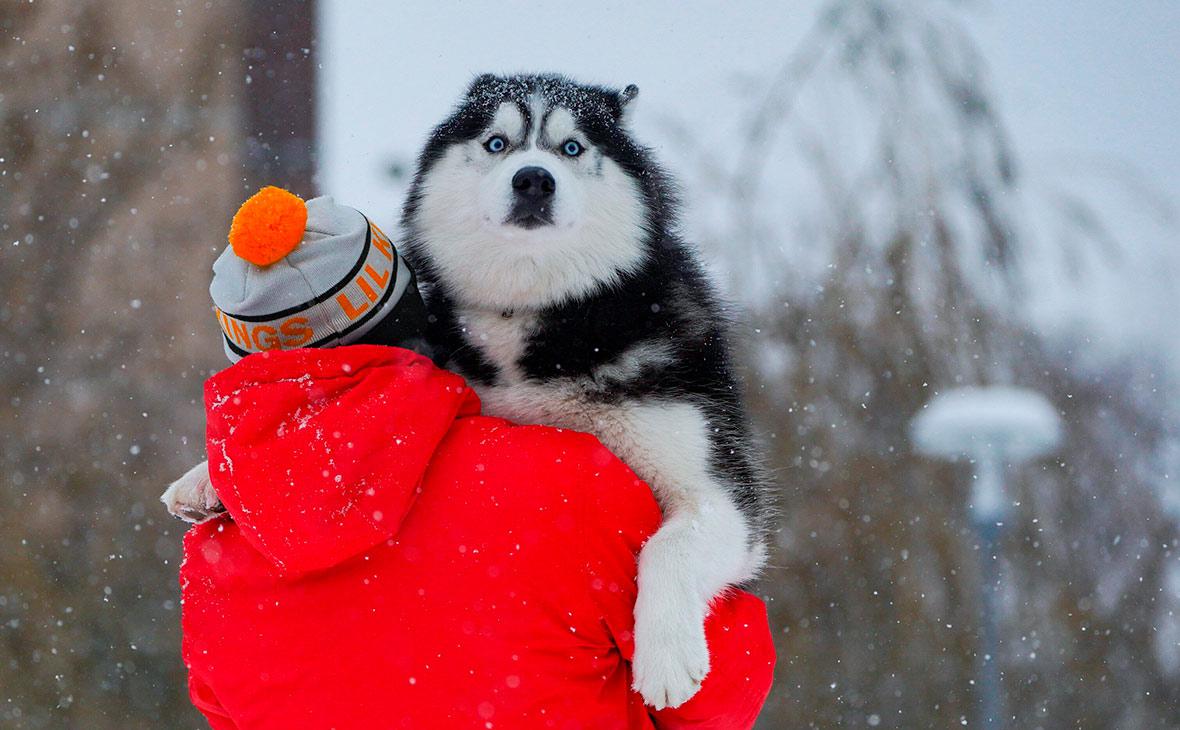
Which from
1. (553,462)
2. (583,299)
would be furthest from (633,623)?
(583,299)

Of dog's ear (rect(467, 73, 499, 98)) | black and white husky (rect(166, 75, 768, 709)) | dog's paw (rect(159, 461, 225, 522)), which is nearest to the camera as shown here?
dog's paw (rect(159, 461, 225, 522))

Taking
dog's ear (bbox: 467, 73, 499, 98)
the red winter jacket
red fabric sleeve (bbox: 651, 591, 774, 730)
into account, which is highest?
dog's ear (bbox: 467, 73, 499, 98)

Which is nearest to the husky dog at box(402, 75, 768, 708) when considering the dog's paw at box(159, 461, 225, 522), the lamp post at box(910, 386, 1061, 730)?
the dog's paw at box(159, 461, 225, 522)

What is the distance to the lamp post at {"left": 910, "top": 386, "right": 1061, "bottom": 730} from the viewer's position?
19.0ft

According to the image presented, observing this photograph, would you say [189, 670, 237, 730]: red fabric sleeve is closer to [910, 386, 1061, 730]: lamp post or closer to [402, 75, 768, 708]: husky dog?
[402, 75, 768, 708]: husky dog

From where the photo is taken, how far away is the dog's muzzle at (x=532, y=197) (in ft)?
6.48

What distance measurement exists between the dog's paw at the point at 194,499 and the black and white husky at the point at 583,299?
49 cm

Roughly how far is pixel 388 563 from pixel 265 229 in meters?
0.50

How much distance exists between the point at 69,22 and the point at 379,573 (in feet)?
23.8

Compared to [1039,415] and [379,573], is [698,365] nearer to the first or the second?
[379,573]

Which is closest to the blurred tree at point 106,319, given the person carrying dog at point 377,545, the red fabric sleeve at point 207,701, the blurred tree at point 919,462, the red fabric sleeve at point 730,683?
the blurred tree at point 919,462

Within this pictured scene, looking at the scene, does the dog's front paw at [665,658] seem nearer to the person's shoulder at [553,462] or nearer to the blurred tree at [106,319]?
the person's shoulder at [553,462]

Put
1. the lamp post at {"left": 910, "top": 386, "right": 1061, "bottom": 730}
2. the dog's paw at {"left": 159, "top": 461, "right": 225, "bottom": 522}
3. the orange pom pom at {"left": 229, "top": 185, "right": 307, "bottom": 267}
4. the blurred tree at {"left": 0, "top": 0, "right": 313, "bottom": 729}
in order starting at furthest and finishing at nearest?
the blurred tree at {"left": 0, "top": 0, "right": 313, "bottom": 729}
the lamp post at {"left": 910, "top": 386, "right": 1061, "bottom": 730}
the dog's paw at {"left": 159, "top": 461, "right": 225, "bottom": 522}
the orange pom pom at {"left": 229, "top": 185, "right": 307, "bottom": 267}

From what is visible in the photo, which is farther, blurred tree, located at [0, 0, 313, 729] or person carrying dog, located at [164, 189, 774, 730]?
blurred tree, located at [0, 0, 313, 729]
